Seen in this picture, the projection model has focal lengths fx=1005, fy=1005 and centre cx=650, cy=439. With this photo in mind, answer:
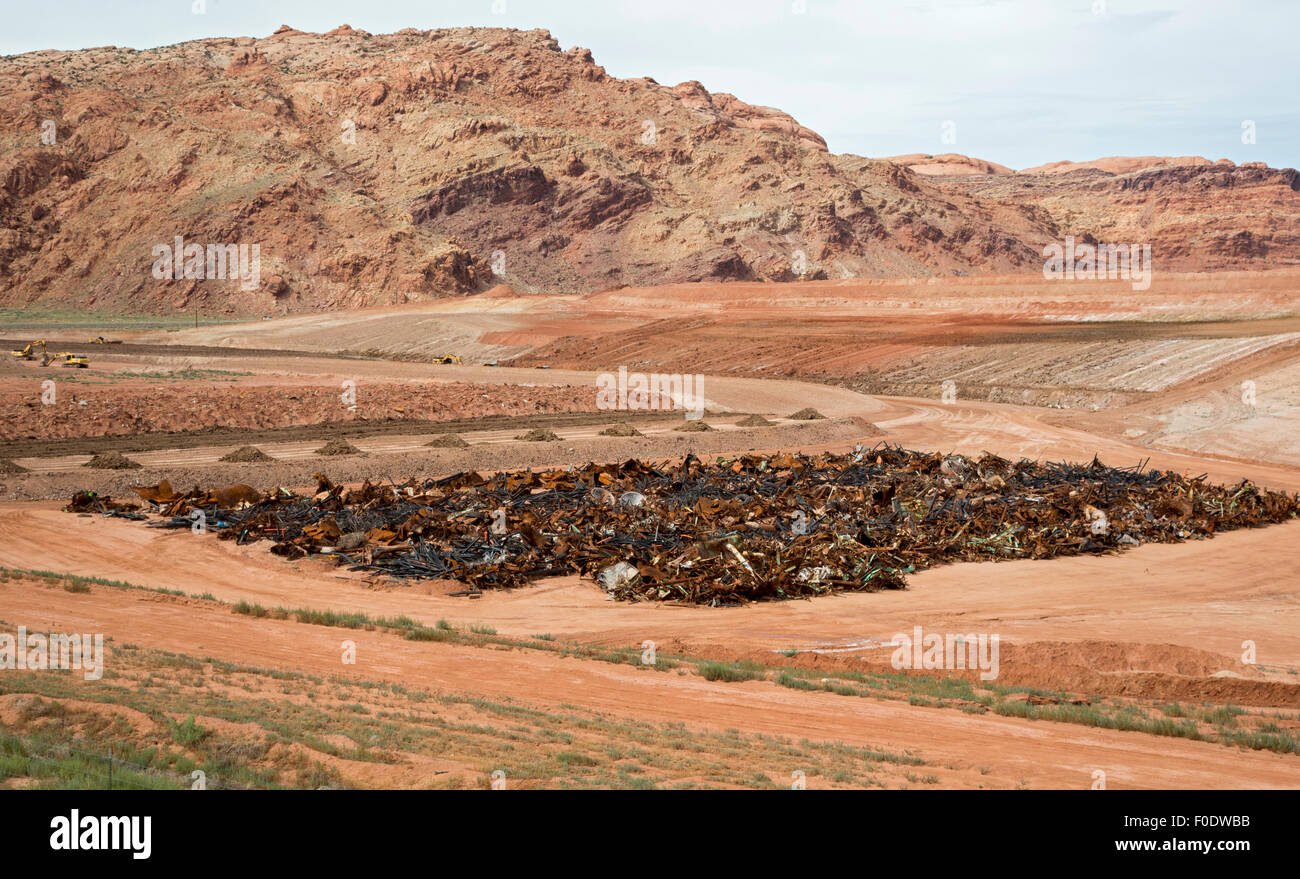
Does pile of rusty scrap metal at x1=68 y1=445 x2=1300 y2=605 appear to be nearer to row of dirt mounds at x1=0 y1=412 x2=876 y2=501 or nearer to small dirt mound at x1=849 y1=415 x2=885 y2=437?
row of dirt mounds at x1=0 y1=412 x2=876 y2=501

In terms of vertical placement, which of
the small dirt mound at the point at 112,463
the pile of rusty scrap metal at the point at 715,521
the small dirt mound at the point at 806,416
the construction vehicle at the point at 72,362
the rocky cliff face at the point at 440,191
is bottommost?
the pile of rusty scrap metal at the point at 715,521

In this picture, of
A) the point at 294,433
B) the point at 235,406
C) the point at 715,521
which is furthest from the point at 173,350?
the point at 715,521

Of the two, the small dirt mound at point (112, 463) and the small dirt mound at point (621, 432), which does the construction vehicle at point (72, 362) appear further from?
the small dirt mound at point (621, 432)

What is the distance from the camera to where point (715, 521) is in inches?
800

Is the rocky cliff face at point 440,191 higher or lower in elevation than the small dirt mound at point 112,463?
higher

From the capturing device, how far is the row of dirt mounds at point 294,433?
27672 millimetres

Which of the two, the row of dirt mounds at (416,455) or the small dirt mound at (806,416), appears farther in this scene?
the small dirt mound at (806,416)

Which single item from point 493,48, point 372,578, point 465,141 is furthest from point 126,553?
point 493,48

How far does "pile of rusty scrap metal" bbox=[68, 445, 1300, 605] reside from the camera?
17.2 metres

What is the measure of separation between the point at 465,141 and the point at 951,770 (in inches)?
4891

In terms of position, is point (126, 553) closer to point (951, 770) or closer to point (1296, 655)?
point (951, 770)

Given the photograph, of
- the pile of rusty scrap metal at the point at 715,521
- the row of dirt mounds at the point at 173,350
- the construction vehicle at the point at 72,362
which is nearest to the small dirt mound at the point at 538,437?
the pile of rusty scrap metal at the point at 715,521

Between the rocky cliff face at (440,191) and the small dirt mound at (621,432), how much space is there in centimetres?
6790

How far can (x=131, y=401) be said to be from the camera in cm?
3341
